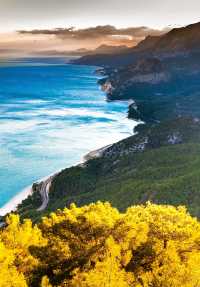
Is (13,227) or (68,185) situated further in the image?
(68,185)

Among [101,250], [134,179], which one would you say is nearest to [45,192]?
[134,179]

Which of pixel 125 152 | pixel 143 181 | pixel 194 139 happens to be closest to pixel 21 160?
pixel 125 152

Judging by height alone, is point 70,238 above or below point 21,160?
above

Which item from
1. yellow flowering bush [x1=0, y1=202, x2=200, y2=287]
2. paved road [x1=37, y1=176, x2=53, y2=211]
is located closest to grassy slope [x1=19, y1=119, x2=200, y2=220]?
paved road [x1=37, y1=176, x2=53, y2=211]

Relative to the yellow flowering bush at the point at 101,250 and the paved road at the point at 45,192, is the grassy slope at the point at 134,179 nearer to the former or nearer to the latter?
the paved road at the point at 45,192

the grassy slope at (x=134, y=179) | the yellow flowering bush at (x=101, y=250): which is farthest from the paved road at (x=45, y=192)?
the yellow flowering bush at (x=101, y=250)

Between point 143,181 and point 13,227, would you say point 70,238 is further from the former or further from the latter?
point 143,181

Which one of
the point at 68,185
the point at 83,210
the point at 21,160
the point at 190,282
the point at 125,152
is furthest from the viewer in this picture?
the point at 21,160

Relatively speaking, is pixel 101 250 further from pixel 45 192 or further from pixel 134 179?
pixel 45 192
